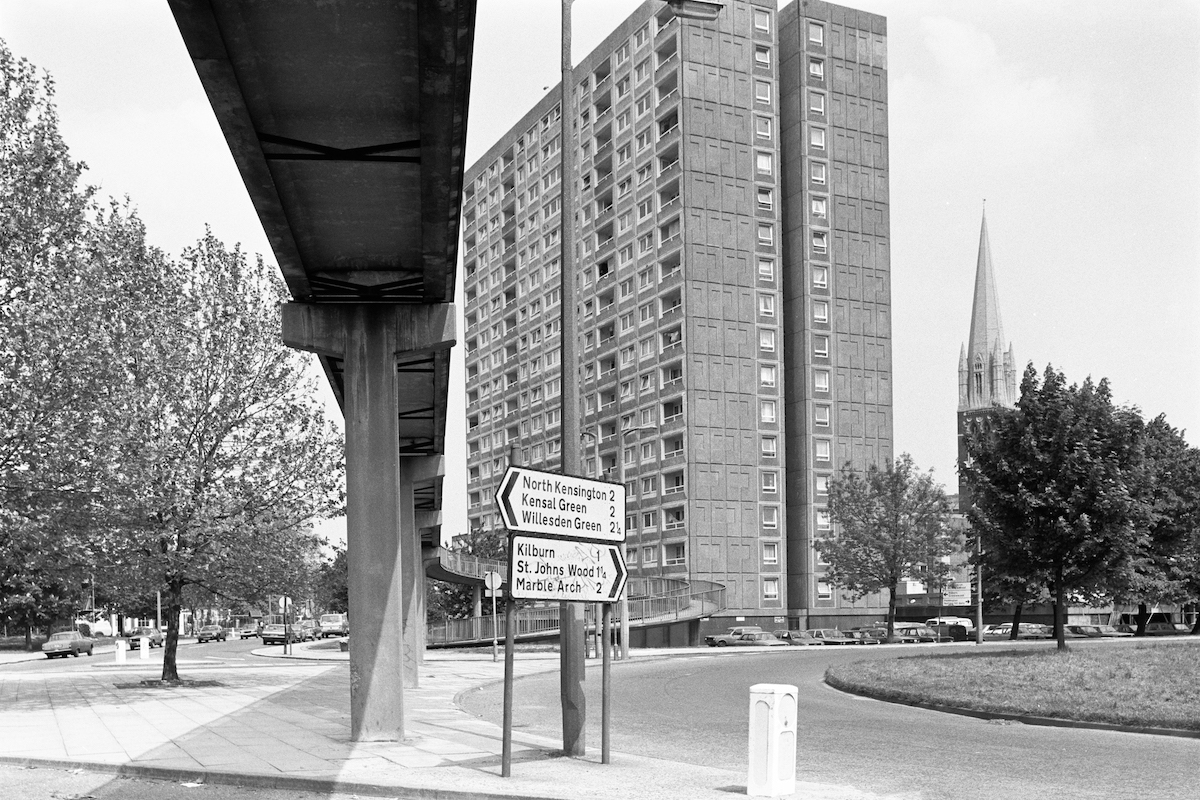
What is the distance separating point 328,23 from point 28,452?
16168mm

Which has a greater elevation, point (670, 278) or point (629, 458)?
point (670, 278)

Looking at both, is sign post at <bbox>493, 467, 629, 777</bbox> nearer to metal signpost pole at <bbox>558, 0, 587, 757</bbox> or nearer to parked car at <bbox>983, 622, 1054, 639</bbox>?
metal signpost pole at <bbox>558, 0, 587, 757</bbox>

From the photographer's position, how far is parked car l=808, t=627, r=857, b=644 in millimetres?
74812

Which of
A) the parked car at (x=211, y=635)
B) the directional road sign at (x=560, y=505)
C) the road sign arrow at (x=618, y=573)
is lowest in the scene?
the parked car at (x=211, y=635)

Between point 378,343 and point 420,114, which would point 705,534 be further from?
point 420,114

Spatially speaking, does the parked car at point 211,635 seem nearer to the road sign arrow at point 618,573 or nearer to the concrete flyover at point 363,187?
the concrete flyover at point 363,187

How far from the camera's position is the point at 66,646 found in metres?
71.6

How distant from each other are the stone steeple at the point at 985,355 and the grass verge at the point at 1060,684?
157 metres

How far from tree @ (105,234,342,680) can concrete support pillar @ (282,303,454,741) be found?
13.5m

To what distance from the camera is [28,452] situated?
77.2ft

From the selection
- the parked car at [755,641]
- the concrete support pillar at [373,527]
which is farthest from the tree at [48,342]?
the parked car at [755,641]

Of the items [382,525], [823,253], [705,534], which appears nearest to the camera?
[382,525]

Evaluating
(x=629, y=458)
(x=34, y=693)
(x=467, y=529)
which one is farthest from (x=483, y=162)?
(x=34, y=693)

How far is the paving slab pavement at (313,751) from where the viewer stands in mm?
12125
